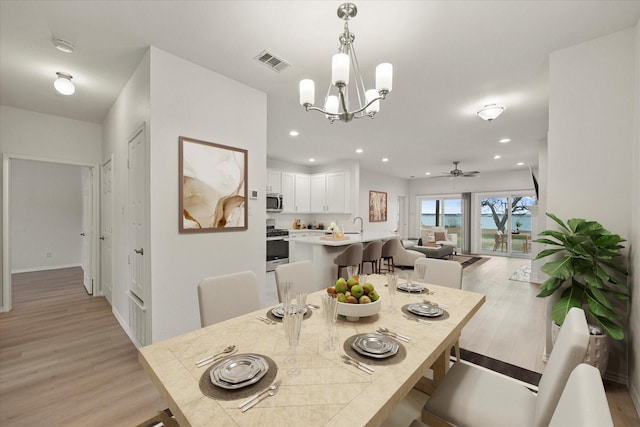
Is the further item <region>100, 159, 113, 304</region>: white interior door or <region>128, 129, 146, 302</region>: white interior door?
<region>100, 159, 113, 304</region>: white interior door

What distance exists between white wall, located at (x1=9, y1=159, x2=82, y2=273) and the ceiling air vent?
6039 millimetres

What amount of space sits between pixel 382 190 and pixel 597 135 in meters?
6.77

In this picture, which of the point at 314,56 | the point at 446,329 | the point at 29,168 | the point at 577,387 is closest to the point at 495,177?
the point at 314,56

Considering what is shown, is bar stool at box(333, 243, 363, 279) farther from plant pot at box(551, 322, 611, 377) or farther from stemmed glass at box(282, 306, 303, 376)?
stemmed glass at box(282, 306, 303, 376)

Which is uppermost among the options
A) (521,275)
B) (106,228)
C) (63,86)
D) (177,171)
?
(63,86)

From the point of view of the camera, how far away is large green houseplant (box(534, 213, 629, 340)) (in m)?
1.95

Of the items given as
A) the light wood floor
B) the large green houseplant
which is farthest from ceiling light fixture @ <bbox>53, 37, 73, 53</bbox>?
the large green houseplant

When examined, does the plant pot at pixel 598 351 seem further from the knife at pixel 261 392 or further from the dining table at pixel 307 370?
the knife at pixel 261 392

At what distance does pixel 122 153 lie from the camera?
3.18 m

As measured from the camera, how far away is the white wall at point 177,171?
7.62ft

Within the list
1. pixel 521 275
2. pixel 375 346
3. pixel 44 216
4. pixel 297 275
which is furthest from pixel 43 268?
pixel 521 275

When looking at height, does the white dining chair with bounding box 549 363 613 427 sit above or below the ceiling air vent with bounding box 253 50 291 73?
below

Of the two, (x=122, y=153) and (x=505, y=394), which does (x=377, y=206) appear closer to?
(x=122, y=153)

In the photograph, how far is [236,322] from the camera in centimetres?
149
